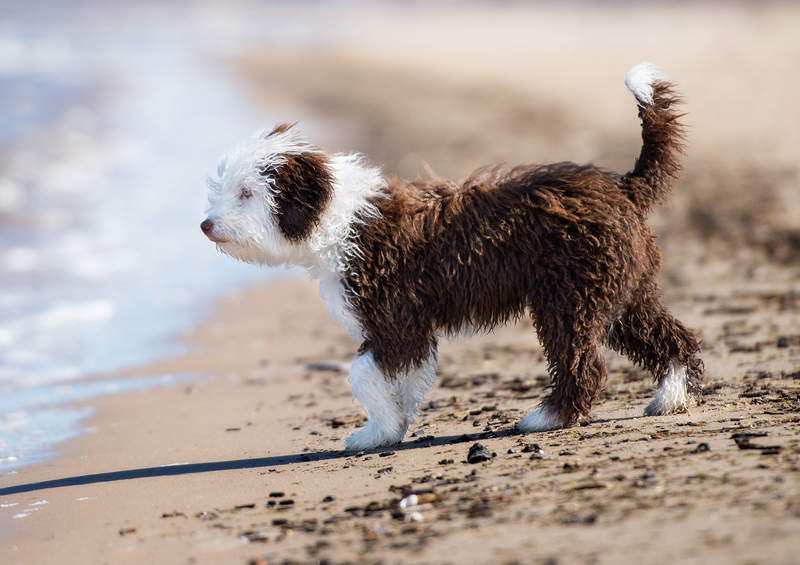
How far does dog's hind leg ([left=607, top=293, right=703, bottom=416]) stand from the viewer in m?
5.23

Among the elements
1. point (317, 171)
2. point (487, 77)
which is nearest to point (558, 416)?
point (317, 171)

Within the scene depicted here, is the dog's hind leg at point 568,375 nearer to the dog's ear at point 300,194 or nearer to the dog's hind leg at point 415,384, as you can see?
the dog's hind leg at point 415,384

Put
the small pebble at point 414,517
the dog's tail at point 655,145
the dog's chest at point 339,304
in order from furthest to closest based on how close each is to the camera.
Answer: the dog's chest at point 339,304 → the dog's tail at point 655,145 → the small pebble at point 414,517

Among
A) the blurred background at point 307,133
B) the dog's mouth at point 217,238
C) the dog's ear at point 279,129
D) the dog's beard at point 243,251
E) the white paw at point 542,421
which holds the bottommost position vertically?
the white paw at point 542,421

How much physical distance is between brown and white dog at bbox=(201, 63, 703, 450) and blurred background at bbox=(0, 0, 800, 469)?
87.5 inches

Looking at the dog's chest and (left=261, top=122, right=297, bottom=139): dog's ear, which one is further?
(left=261, top=122, right=297, bottom=139): dog's ear

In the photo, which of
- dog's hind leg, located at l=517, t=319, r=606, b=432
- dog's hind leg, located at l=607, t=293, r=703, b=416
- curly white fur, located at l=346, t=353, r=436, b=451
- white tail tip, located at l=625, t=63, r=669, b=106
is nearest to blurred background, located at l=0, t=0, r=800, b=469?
curly white fur, located at l=346, t=353, r=436, b=451

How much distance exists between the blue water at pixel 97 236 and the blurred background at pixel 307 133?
0.13ft

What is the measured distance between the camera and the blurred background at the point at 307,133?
29.4ft

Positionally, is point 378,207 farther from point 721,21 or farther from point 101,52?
point 101,52

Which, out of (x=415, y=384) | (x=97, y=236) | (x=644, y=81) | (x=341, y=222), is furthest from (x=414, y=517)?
(x=97, y=236)

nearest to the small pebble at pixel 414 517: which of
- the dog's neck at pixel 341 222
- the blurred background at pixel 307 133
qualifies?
the dog's neck at pixel 341 222

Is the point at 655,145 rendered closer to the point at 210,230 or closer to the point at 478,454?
the point at 478,454

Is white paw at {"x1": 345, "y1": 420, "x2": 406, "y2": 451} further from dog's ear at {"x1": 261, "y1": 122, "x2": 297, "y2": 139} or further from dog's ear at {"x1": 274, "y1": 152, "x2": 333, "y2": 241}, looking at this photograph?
dog's ear at {"x1": 261, "y1": 122, "x2": 297, "y2": 139}
